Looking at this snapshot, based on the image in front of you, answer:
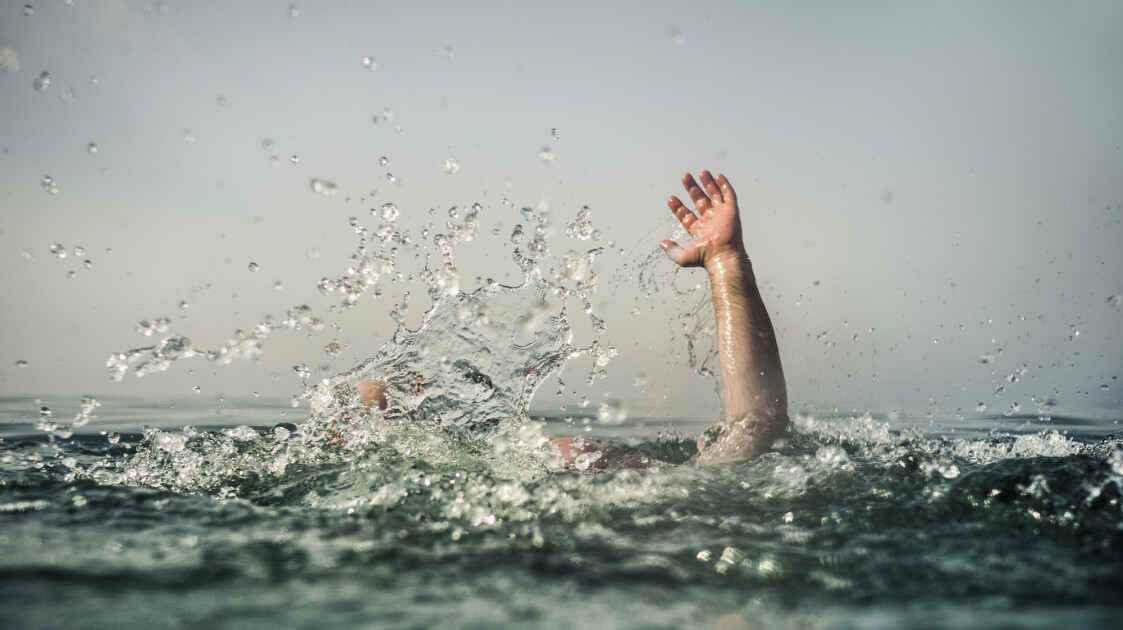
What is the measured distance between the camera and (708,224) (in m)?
4.41

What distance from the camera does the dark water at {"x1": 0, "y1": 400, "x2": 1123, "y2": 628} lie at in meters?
1.62

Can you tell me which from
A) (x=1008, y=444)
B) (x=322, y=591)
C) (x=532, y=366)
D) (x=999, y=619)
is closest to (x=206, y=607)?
(x=322, y=591)

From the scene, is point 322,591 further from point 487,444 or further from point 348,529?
point 487,444

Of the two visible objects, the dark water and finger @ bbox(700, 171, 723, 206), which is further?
finger @ bbox(700, 171, 723, 206)

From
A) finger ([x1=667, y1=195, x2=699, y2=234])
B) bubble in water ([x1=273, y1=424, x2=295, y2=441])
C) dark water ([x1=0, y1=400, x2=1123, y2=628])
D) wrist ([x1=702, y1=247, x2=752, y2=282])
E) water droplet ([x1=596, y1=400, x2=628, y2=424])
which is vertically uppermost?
finger ([x1=667, y1=195, x2=699, y2=234])

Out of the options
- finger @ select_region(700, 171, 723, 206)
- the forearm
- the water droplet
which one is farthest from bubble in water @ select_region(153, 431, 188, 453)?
finger @ select_region(700, 171, 723, 206)

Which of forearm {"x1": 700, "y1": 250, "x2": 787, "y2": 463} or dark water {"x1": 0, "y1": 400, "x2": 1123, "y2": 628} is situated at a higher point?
forearm {"x1": 700, "y1": 250, "x2": 787, "y2": 463}

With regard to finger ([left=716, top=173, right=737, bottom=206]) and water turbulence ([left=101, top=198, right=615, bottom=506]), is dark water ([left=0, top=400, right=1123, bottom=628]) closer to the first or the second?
water turbulence ([left=101, top=198, right=615, bottom=506])

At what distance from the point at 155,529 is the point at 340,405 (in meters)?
1.68

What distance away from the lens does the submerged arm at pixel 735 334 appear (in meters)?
3.89

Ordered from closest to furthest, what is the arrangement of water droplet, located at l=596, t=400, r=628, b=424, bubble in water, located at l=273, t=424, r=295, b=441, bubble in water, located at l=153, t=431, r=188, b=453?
water droplet, located at l=596, t=400, r=628, b=424
bubble in water, located at l=153, t=431, r=188, b=453
bubble in water, located at l=273, t=424, r=295, b=441

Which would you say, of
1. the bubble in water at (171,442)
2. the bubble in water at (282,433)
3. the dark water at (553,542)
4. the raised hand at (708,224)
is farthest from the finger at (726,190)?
the bubble in water at (171,442)

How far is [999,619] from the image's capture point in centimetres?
156

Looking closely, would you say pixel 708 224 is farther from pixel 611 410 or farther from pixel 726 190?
pixel 611 410
